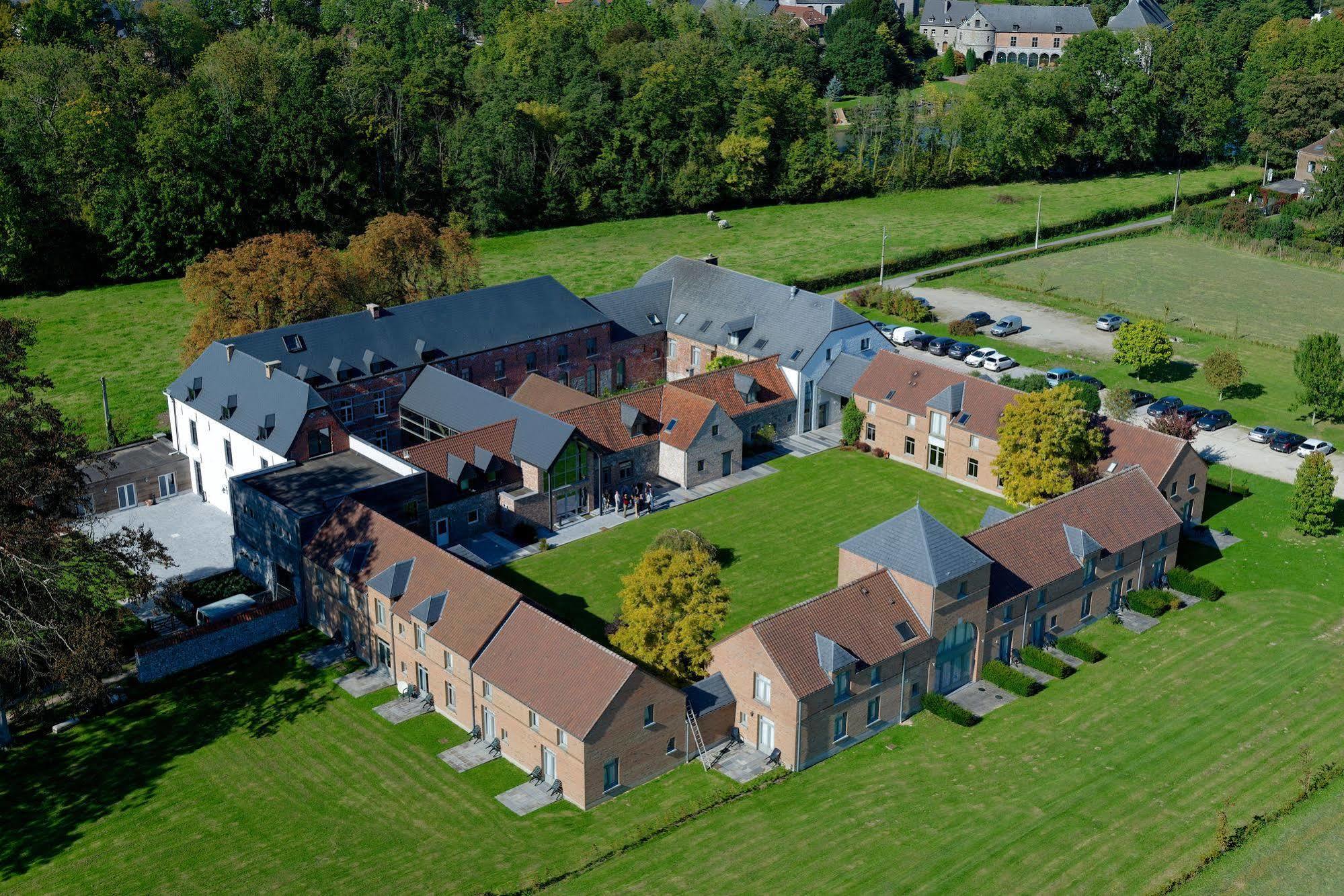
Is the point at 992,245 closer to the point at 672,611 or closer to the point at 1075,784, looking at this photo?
the point at 1075,784

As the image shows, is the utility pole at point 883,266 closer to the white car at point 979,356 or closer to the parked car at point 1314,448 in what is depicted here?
the white car at point 979,356

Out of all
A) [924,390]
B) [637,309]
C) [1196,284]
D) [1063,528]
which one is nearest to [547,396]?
[637,309]

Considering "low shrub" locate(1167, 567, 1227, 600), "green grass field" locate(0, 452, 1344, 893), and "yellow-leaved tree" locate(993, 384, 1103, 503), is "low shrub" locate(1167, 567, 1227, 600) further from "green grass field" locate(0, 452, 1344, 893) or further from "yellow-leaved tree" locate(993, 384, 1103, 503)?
"yellow-leaved tree" locate(993, 384, 1103, 503)

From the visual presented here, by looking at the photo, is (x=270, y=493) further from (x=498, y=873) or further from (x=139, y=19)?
(x=139, y=19)

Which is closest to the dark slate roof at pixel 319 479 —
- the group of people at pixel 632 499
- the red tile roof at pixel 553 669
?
the group of people at pixel 632 499

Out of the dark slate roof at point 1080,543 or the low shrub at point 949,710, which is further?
the dark slate roof at point 1080,543

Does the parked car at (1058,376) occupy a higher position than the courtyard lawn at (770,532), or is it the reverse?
the parked car at (1058,376)
